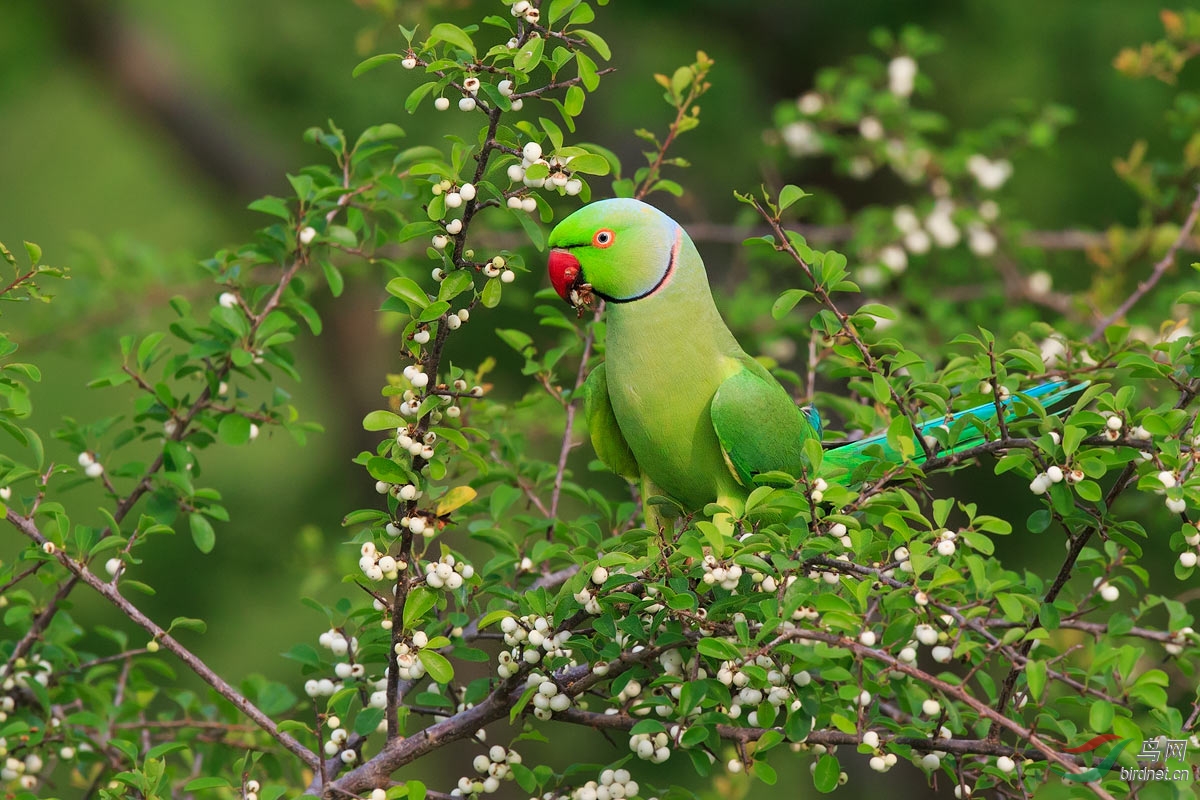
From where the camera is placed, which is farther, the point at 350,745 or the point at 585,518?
the point at 585,518

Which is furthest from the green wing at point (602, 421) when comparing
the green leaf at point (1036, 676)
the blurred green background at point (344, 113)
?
the blurred green background at point (344, 113)

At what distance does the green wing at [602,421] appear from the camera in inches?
110

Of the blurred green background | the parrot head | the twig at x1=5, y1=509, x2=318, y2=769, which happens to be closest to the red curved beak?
the parrot head

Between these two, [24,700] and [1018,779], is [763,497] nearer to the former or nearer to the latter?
[1018,779]

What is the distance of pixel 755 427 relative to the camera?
8.32 ft

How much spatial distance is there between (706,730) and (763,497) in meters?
0.42

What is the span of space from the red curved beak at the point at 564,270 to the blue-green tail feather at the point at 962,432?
2.28 feet

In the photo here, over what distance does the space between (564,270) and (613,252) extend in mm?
119

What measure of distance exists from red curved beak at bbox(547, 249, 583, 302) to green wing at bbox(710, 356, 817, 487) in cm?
41

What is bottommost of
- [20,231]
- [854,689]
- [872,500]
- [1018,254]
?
[20,231]

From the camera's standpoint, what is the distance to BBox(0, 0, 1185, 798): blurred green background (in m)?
5.49

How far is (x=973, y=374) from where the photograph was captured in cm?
223

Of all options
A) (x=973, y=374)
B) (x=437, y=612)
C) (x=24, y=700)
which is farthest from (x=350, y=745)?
(x=973, y=374)

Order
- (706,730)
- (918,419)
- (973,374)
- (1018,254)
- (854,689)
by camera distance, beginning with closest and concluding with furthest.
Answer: (854,689)
(706,730)
(973,374)
(918,419)
(1018,254)
